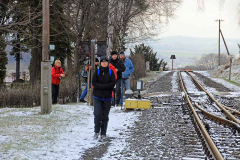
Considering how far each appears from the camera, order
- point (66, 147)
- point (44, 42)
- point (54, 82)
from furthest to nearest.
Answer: point (54, 82), point (44, 42), point (66, 147)

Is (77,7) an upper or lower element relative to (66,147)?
upper

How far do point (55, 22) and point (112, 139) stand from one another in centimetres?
1879

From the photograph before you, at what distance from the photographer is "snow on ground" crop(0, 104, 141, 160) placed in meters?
6.44

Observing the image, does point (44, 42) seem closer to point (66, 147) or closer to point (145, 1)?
point (66, 147)

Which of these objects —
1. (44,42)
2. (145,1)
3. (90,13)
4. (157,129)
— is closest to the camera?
(157,129)

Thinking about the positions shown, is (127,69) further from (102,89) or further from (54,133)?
(54,133)

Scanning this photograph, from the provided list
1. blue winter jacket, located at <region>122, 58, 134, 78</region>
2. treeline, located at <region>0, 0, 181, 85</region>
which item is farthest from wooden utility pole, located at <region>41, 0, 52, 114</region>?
treeline, located at <region>0, 0, 181, 85</region>

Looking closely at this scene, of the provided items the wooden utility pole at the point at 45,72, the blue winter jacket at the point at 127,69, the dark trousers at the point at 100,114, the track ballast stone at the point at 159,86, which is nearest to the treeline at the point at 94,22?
the track ballast stone at the point at 159,86

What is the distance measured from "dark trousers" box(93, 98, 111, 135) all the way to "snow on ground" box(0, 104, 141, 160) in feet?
1.00

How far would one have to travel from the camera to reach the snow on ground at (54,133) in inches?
254

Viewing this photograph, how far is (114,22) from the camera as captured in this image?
2508 centimetres

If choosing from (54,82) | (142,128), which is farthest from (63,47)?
(142,128)

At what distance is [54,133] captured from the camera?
319 inches

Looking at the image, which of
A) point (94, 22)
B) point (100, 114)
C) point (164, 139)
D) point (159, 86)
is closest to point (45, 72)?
point (100, 114)
